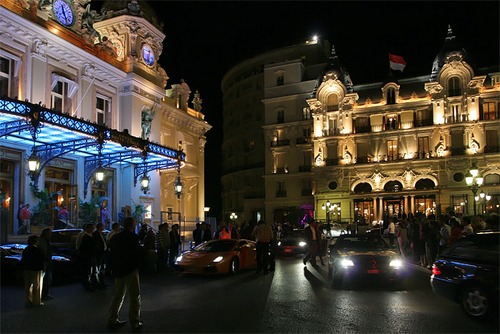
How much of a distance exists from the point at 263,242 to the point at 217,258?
1.66 metres

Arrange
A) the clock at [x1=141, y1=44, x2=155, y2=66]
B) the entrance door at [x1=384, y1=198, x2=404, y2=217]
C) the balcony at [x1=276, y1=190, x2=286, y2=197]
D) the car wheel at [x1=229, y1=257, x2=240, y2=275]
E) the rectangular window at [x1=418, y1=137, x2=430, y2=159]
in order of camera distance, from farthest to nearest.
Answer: the balcony at [x1=276, y1=190, x2=286, y2=197] → the rectangular window at [x1=418, y1=137, x2=430, y2=159] → the entrance door at [x1=384, y1=198, x2=404, y2=217] → the clock at [x1=141, y1=44, x2=155, y2=66] → the car wheel at [x1=229, y1=257, x2=240, y2=275]

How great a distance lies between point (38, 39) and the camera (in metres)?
24.1

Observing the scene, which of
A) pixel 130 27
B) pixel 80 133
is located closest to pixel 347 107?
pixel 130 27

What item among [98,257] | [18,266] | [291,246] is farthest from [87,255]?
[291,246]

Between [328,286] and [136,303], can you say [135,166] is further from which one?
[136,303]

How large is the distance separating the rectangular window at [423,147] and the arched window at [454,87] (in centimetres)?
566

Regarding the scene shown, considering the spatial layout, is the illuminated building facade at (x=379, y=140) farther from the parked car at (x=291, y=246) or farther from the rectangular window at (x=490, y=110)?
the parked car at (x=291, y=246)

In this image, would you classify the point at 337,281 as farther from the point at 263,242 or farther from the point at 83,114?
the point at 83,114

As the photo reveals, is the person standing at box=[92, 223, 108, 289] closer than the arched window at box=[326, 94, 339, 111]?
Yes

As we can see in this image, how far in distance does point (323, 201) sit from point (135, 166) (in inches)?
1268

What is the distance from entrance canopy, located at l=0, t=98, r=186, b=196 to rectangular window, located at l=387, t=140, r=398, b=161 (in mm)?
33063

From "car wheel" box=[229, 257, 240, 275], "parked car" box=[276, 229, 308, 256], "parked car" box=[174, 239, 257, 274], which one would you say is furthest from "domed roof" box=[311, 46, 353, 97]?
"car wheel" box=[229, 257, 240, 275]

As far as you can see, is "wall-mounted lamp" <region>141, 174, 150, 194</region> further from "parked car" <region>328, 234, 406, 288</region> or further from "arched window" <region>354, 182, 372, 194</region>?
"arched window" <region>354, 182, 372, 194</region>

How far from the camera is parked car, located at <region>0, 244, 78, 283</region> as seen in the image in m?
14.1
